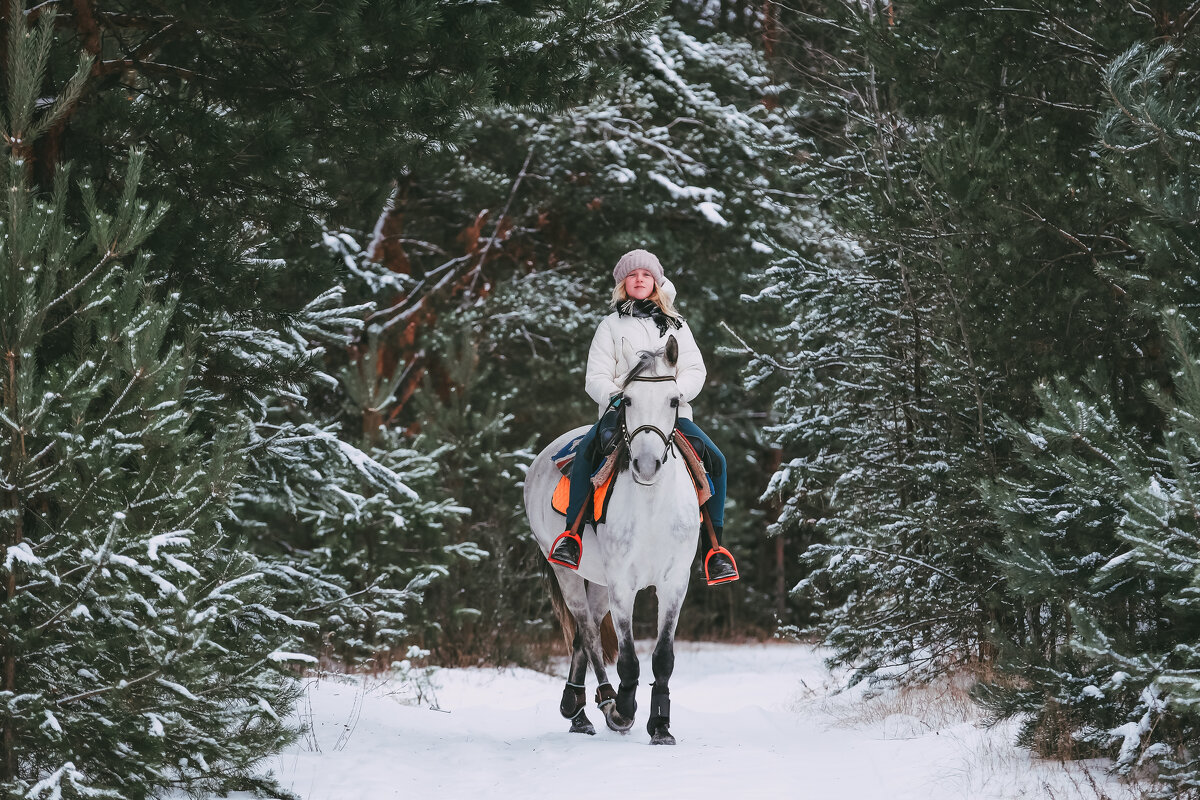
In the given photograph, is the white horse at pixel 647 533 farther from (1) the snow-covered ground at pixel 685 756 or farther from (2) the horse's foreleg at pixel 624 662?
(1) the snow-covered ground at pixel 685 756

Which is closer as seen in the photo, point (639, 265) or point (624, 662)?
→ point (624, 662)

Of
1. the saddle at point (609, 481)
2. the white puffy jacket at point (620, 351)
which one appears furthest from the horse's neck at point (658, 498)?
the white puffy jacket at point (620, 351)

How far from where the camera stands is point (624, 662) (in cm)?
757

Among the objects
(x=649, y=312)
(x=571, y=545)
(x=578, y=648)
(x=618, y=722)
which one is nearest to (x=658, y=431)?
(x=571, y=545)

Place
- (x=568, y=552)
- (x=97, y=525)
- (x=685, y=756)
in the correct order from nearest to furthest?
1. (x=97, y=525)
2. (x=685, y=756)
3. (x=568, y=552)

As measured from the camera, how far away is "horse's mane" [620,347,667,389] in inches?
277

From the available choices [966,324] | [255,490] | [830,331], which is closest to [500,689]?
[255,490]

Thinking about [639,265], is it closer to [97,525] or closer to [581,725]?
[581,725]

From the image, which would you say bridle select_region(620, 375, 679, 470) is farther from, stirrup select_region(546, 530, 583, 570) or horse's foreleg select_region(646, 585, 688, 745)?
horse's foreleg select_region(646, 585, 688, 745)

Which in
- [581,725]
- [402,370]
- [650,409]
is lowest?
[581,725]

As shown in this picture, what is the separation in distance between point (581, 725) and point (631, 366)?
98.7 inches

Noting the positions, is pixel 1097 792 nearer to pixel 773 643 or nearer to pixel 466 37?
pixel 466 37

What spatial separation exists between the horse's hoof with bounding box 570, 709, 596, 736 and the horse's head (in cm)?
210

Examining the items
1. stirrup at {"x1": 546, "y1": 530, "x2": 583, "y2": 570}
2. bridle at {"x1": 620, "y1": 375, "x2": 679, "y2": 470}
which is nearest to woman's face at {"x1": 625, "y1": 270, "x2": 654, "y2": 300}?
bridle at {"x1": 620, "y1": 375, "x2": 679, "y2": 470}
